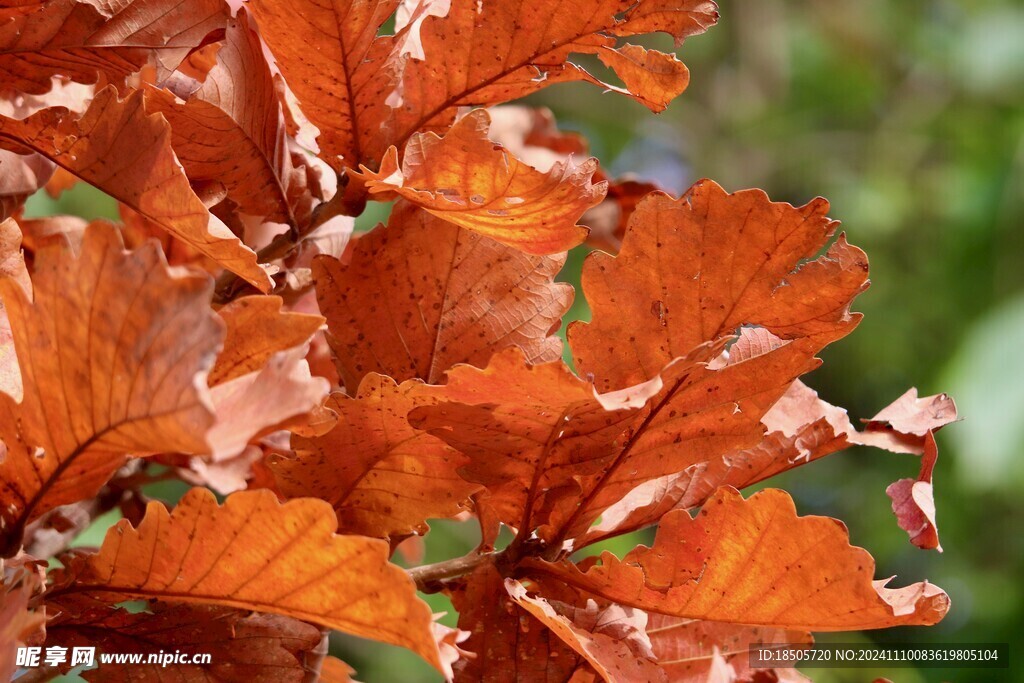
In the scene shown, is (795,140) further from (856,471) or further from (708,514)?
(708,514)

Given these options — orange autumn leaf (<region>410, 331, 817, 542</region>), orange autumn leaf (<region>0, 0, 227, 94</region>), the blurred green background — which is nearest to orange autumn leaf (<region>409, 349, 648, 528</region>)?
orange autumn leaf (<region>410, 331, 817, 542</region>)

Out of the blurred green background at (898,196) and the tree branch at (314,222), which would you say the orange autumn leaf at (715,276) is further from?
the blurred green background at (898,196)

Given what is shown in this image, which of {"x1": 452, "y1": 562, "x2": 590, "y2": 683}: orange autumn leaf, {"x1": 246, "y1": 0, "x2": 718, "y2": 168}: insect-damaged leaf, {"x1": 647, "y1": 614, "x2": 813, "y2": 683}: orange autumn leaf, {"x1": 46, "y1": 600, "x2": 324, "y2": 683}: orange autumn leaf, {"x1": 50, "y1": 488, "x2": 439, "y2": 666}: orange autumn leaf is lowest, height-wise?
{"x1": 647, "y1": 614, "x2": 813, "y2": 683}: orange autumn leaf

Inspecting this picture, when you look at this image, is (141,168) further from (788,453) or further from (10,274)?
(788,453)

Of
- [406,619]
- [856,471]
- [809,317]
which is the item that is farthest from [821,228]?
[856,471]

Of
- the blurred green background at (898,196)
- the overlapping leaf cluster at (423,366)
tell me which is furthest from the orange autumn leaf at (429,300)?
the blurred green background at (898,196)

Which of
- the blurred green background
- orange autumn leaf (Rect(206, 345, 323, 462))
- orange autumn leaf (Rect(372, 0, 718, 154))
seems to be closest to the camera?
orange autumn leaf (Rect(206, 345, 323, 462))

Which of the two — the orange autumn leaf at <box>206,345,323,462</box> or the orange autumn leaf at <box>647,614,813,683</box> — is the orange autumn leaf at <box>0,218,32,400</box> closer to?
the orange autumn leaf at <box>206,345,323,462</box>
